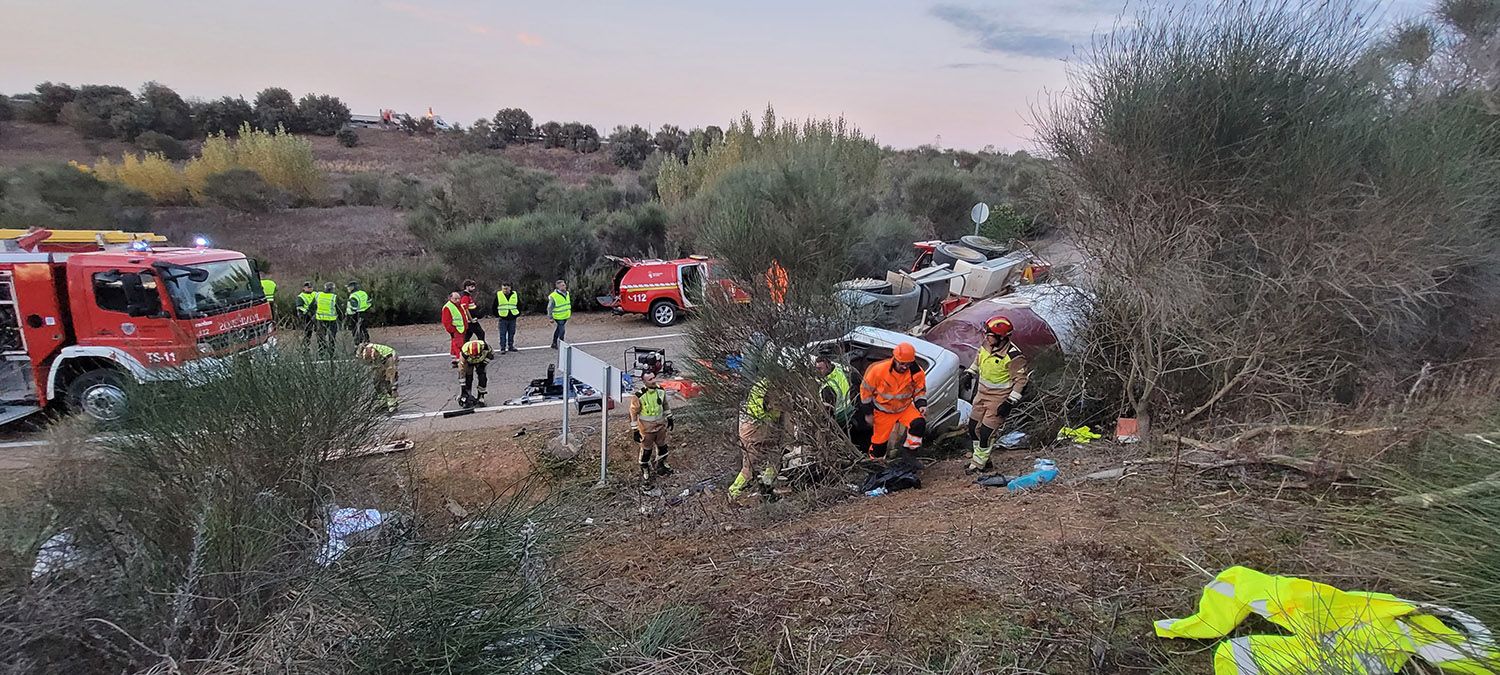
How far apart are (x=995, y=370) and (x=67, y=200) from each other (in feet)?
91.5

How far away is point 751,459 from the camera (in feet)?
21.9

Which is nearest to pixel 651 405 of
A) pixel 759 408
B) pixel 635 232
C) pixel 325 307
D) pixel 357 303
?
pixel 759 408

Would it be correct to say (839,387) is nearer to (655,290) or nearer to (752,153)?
(655,290)

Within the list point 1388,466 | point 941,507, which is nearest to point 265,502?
point 941,507

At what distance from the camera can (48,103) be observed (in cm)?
4059

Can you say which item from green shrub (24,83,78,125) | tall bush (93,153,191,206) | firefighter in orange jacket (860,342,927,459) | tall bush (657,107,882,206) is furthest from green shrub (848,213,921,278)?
green shrub (24,83,78,125)

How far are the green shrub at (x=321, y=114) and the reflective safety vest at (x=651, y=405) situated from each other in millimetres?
54370

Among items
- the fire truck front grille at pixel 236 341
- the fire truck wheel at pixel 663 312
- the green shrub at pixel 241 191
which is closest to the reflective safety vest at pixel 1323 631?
the fire truck front grille at pixel 236 341

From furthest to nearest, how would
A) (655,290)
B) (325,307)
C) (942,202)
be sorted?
(942,202), (655,290), (325,307)

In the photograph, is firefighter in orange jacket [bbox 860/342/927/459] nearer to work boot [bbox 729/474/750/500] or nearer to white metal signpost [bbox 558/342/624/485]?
work boot [bbox 729/474/750/500]

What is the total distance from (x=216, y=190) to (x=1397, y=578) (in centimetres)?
3333

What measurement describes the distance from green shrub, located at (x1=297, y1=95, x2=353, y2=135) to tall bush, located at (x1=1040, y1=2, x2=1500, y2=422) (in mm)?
56990

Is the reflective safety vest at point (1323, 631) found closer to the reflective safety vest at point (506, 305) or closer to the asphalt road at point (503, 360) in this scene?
the asphalt road at point (503, 360)

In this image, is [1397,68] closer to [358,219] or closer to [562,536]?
[562,536]
